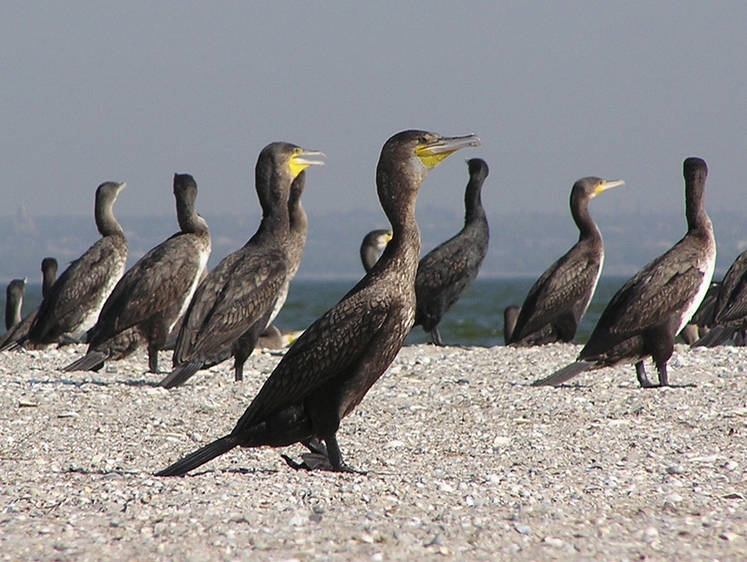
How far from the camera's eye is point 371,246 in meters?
17.1

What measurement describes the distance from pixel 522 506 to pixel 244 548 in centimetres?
142

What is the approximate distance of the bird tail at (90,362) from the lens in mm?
10047

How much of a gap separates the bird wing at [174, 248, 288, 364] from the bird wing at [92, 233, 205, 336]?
578 mm

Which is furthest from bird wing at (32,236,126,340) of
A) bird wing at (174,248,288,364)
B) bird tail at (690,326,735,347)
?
bird tail at (690,326,735,347)

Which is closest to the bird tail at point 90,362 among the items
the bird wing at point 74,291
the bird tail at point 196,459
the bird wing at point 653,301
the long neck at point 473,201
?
the bird wing at point 74,291

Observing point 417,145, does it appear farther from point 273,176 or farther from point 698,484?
point 273,176

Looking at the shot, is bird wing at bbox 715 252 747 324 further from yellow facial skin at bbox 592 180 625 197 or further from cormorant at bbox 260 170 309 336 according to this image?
cormorant at bbox 260 170 309 336

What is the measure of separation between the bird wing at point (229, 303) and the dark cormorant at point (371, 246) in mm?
6892

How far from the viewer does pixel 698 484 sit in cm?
562

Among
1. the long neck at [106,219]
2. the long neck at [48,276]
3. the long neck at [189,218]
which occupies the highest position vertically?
the long neck at [189,218]

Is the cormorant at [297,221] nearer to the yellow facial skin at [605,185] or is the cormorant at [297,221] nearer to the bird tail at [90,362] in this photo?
the bird tail at [90,362]

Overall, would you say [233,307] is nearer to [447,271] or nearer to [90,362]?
[90,362]

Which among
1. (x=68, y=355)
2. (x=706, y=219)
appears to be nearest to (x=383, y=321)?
(x=706, y=219)

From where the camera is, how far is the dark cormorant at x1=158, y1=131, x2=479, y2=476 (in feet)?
18.2
